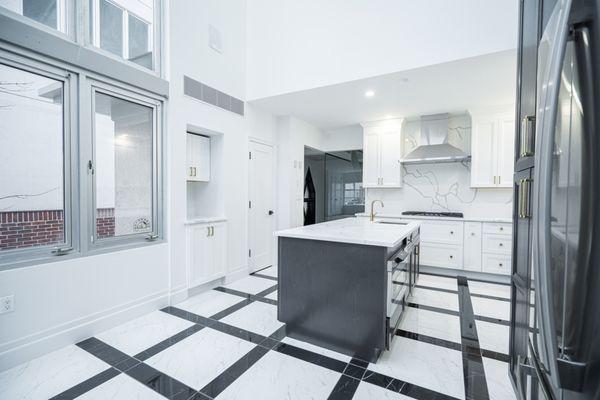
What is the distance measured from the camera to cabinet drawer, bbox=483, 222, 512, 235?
3997 mm

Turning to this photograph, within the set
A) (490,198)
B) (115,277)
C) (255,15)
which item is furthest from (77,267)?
(490,198)

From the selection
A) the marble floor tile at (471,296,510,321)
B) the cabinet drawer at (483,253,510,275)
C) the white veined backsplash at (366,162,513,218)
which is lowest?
the marble floor tile at (471,296,510,321)

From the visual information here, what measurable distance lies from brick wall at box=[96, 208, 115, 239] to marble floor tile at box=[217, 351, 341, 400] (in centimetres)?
179

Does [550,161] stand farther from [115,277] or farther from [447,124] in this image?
[447,124]

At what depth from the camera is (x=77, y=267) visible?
2.34 m

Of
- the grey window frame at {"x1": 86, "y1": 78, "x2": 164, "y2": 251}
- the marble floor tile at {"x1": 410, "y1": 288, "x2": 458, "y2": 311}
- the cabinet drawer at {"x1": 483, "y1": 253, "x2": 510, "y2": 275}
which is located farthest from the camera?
the cabinet drawer at {"x1": 483, "y1": 253, "x2": 510, "y2": 275}

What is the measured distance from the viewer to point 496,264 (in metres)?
4.05

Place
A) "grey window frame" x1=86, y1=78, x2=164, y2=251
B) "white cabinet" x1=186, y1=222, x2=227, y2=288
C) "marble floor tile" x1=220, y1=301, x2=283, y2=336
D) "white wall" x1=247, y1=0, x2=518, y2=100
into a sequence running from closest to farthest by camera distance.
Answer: "grey window frame" x1=86, y1=78, x2=164, y2=251
"marble floor tile" x1=220, y1=301, x2=283, y2=336
"white wall" x1=247, y1=0, x2=518, y2=100
"white cabinet" x1=186, y1=222, x2=227, y2=288

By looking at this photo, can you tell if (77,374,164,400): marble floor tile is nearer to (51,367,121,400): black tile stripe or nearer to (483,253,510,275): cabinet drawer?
(51,367,121,400): black tile stripe

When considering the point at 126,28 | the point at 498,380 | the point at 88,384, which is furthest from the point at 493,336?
the point at 126,28

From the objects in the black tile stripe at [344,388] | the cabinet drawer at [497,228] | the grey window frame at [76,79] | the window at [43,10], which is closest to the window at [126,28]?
the grey window frame at [76,79]

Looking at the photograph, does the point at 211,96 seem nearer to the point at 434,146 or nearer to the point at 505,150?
the point at 434,146

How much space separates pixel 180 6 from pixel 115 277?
2.89m

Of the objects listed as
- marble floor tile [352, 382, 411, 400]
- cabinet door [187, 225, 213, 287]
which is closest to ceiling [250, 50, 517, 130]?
cabinet door [187, 225, 213, 287]
